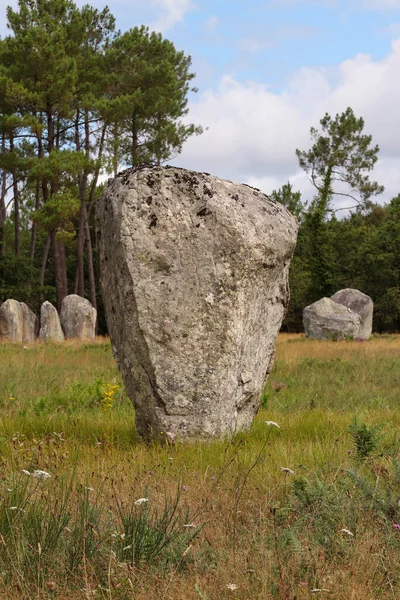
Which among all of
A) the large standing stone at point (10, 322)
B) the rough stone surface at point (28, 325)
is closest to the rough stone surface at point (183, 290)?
the large standing stone at point (10, 322)

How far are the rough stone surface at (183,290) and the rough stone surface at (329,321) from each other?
1875 cm

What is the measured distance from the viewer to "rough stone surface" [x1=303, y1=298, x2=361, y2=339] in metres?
24.0

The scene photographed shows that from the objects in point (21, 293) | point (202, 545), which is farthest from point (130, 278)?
point (21, 293)

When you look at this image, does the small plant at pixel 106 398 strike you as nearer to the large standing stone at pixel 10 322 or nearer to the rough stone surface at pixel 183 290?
the rough stone surface at pixel 183 290

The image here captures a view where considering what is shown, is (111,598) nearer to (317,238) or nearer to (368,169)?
(317,238)

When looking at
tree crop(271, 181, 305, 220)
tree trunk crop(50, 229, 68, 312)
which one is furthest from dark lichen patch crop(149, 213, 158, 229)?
tree crop(271, 181, 305, 220)

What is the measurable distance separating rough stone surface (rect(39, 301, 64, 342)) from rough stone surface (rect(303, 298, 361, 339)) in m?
9.55

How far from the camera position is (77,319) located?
87.1ft

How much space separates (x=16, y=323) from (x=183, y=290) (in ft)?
68.7

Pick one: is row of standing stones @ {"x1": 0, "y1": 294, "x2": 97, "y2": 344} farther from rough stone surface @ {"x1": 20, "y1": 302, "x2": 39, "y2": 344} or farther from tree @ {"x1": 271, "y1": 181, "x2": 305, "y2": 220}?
tree @ {"x1": 271, "y1": 181, "x2": 305, "y2": 220}

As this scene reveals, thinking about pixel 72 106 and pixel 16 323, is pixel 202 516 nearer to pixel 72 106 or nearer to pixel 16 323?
pixel 16 323

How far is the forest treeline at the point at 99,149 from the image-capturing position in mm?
28141

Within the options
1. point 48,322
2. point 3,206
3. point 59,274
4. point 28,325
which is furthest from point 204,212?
point 3,206

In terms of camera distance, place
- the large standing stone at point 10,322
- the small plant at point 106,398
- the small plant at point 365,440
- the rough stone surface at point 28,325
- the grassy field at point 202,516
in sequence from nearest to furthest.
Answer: the grassy field at point 202,516 < the small plant at point 365,440 < the small plant at point 106,398 < the large standing stone at point 10,322 < the rough stone surface at point 28,325
